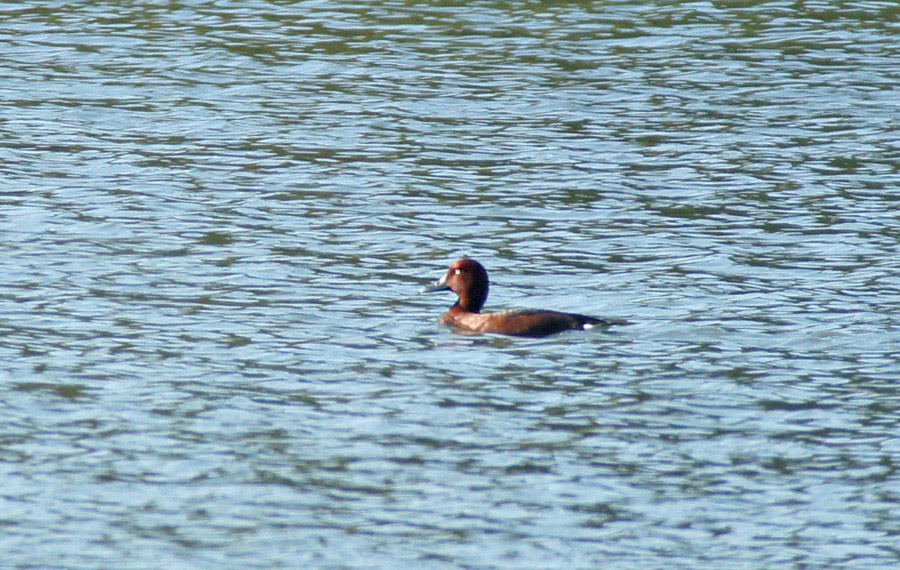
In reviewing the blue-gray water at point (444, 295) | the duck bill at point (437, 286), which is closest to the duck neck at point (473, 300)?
the duck bill at point (437, 286)

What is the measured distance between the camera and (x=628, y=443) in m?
11.0

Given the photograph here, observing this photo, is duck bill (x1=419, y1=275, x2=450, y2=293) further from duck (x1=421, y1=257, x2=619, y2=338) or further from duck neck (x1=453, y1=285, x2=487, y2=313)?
duck neck (x1=453, y1=285, x2=487, y2=313)

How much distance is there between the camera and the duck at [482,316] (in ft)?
43.8

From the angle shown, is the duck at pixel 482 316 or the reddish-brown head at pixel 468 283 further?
the reddish-brown head at pixel 468 283

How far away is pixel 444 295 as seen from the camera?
15.5m

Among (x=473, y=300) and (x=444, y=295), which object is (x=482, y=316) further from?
(x=444, y=295)

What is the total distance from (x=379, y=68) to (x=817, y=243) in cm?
969

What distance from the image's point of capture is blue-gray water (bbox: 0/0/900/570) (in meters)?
9.80

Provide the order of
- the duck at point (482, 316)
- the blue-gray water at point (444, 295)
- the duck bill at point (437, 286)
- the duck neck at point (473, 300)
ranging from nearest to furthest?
the blue-gray water at point (444, 295), the duck at point (482, 316), the duck neck at point (473, 300), the duck bill at point (437, 286)

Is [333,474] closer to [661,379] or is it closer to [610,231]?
[661,379]

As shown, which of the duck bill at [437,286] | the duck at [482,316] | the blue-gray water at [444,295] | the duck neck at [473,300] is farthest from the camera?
the duck bill at [437,286]

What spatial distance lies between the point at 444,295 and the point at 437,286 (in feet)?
2.94

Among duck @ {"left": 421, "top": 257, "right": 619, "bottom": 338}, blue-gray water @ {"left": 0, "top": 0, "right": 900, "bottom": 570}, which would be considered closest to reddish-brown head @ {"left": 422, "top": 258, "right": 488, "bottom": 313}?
duck @ {"left": 421, "top": 257, "right": 619, "bottom": 338}

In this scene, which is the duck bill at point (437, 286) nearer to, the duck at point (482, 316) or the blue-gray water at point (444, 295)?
the duck at point (482, 316)
